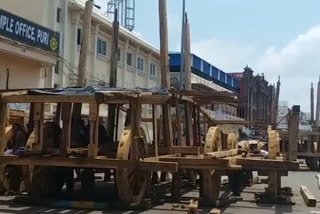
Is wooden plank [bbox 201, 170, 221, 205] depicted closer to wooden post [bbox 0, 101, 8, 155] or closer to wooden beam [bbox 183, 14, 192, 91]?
wooden post [bbox 0, 101, 8, 155]

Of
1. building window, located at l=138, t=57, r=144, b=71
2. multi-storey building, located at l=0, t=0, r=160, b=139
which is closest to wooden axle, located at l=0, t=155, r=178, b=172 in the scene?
multi-storey building, located at l=0, t=0, r=160, b=139

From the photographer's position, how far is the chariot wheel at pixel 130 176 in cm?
1155

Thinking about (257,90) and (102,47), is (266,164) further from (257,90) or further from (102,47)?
(257,90)

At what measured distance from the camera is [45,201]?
1211cm

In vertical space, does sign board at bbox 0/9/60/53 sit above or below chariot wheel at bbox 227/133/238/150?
above

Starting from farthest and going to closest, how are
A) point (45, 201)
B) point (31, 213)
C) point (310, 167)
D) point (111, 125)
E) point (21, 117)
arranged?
1. point (310, 167)
2. point (21, 117)
3. point (111, 125)
4. point (45, 201)
5. point (31, 213)

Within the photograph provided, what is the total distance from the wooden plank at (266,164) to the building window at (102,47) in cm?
2688

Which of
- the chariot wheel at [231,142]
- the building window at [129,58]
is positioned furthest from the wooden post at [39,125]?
the building window at [129,58]

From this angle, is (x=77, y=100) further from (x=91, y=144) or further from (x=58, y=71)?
(x=58, y=71)

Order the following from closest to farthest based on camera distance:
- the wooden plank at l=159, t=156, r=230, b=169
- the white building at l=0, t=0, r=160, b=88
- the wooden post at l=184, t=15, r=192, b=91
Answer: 1. the wooden plank at l=159, t=156, r=230, b=169
2. the wooden post at l=184, t=15, r=192, b=91
3. the white building at l=0, t=0, r=160, b=88

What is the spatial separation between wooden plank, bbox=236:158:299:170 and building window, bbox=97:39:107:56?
2688 centimetres

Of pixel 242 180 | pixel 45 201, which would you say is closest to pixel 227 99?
pixel 242 180

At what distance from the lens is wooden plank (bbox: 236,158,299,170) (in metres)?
12.4

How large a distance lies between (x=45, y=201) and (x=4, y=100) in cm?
224
